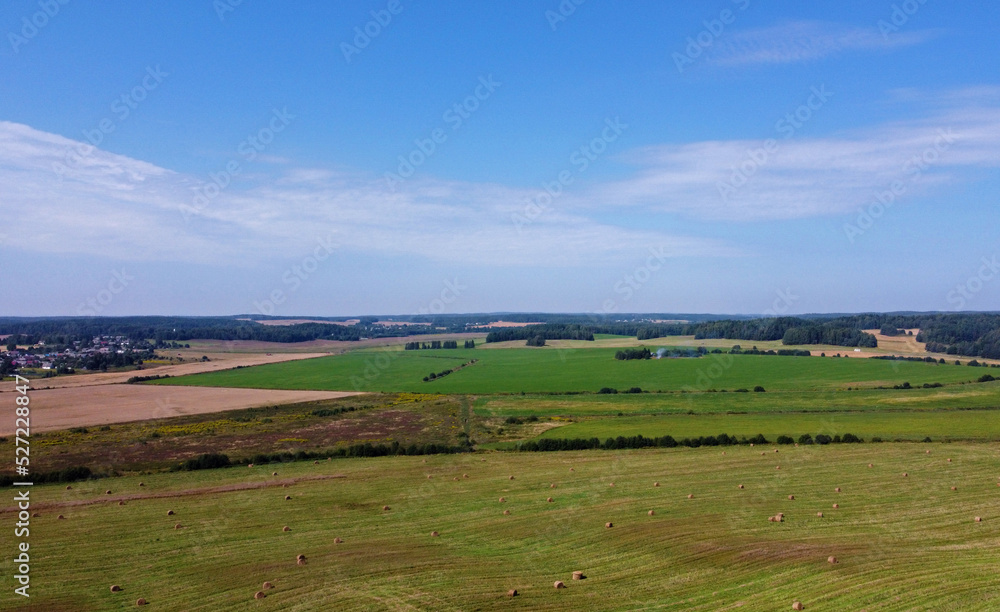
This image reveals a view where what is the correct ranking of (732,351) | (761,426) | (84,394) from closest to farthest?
(761,426) < (84,394) < (732,351)

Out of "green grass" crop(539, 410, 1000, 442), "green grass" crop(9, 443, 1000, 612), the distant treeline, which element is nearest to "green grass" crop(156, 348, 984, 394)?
"green grass" crop(539, 410, 1000, 442)

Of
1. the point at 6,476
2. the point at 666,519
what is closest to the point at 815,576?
the point at 666,519

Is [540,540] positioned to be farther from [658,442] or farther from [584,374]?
[584,374]

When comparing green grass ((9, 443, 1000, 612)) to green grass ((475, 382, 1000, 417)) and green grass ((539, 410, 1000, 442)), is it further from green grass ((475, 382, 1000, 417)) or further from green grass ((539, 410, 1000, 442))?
green grass ((475, 382, 1000, 417))

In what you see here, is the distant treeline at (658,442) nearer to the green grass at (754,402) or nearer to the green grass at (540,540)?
the green grass at (540,540)

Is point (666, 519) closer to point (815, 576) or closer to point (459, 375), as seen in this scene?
point (815, 576)
